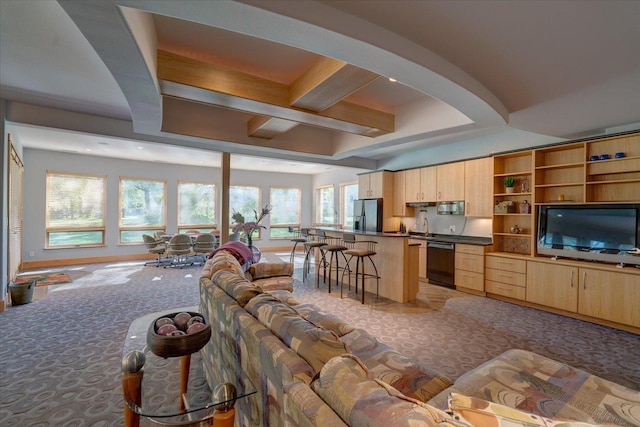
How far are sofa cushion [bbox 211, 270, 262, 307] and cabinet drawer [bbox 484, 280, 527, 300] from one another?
4302mm

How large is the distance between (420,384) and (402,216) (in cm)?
555

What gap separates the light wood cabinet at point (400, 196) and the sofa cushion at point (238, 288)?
5166mm

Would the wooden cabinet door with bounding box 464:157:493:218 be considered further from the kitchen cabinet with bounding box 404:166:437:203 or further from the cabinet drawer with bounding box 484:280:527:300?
the cabinet drawer with bounding box 484:280:527:300

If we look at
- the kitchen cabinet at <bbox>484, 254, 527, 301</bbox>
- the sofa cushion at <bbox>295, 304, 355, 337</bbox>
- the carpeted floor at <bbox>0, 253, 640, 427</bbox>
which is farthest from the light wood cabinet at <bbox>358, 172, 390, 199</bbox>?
the sofa cushion at <bbox>295, 304, 355, 337</bbox>

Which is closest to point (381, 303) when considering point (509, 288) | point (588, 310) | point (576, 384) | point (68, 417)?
point (509, 288)

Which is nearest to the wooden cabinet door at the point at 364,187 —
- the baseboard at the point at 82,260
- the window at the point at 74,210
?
the baseboard at the point at 82,260

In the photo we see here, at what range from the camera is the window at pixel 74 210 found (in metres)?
7.01

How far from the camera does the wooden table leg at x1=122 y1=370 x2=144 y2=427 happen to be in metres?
1.26

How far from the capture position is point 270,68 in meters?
2.99

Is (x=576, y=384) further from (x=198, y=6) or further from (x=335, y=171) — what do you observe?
(x=335, y=171)

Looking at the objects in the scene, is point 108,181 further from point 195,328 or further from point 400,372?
point 400,372

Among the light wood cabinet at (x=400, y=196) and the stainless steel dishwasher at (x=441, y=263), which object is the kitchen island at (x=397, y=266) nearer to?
the stainless steel dishwasher at (x=441, y=263)

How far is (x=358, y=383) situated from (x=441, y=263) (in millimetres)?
5035

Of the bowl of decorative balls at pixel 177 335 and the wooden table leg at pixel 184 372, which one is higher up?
the bowl of decorative balls at pixel 177 335
